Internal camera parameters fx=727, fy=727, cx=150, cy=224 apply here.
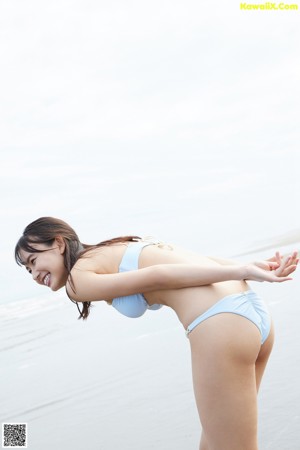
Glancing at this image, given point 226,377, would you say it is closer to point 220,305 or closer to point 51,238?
point 220,305

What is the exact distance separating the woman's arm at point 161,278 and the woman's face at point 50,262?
0.20 metres

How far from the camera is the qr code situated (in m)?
5.31

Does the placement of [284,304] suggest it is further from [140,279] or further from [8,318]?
[8,318]

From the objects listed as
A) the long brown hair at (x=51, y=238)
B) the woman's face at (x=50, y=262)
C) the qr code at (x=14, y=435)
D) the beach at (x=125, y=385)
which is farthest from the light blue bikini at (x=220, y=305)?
the qr code at (x=14, y=435)

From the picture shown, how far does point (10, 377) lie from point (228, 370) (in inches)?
226

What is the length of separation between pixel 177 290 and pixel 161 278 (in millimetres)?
110

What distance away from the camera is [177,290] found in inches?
108

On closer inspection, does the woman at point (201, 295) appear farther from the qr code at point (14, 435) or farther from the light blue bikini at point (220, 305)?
the qr code at point (14, 435)

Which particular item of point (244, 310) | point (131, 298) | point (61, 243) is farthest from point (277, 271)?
point (61, 243)

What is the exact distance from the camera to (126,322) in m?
9.63

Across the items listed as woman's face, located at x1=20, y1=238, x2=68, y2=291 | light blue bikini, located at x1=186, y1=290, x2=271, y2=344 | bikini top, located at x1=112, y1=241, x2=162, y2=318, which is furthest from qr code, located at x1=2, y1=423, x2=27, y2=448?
light blue bikini, located at x1=186, y1=290, x2=271, y2=344

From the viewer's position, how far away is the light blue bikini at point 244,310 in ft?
8.58

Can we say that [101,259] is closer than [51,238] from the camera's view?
Yes

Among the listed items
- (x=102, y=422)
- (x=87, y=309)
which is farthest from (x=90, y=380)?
(x=87, y=309)
